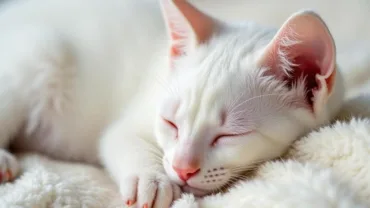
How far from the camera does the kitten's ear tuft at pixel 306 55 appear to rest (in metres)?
0.93

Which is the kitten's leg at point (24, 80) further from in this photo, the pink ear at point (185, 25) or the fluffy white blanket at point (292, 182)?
the pink ear at point (185, 25)

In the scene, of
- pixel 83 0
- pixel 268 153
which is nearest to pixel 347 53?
pixel 268 153

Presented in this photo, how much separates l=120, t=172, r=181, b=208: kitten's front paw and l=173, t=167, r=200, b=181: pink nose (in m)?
0.05

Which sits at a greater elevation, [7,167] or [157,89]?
[157,89]

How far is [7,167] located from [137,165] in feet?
1.14

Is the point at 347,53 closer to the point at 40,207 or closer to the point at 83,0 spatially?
the point at 83,0

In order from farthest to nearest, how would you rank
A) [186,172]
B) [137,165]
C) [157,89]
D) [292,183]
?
[157,89], [137,165], [186,172], [292,183]

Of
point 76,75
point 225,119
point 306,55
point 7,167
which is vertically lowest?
point 7,167

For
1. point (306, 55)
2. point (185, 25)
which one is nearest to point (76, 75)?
point (185, 25)

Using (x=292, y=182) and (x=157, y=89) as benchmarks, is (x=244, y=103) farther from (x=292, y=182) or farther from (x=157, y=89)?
(x=157, y=89)

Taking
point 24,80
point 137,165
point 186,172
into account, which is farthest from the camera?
point 24,80

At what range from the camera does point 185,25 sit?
3.76 ft

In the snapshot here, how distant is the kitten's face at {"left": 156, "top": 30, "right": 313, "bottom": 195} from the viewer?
970 mm

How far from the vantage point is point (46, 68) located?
1416mm
